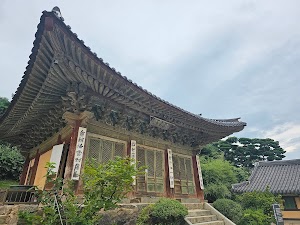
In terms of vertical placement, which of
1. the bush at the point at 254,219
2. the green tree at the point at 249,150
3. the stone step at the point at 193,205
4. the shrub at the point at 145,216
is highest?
the green tree at the point at 249,150

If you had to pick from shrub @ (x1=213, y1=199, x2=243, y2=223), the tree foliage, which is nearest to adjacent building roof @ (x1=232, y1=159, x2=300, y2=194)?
shrub @ (x1=213, y1=199, x2=243, y2=223)

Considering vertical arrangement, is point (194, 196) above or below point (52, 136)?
below

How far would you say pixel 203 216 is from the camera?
9172 mm

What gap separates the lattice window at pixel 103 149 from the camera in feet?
24.8

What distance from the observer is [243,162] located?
1777 inches

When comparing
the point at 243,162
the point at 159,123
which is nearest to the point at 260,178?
the point at 159,123

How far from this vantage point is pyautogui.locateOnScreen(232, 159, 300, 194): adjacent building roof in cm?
1814

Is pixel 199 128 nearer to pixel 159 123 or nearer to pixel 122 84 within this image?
pixel 159 123

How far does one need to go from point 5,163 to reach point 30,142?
44.3 ft

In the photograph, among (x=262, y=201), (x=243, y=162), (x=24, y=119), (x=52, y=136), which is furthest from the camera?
(x=243, y=162)

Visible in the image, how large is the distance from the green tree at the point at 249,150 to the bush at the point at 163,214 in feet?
129

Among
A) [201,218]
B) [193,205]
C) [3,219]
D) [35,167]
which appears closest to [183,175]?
[193,205]

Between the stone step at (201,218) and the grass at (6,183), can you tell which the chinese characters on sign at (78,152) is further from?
the grass at (6,183)

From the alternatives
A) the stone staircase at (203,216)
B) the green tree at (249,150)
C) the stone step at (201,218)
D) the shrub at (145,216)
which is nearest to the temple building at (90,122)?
the stone staircase at (203,216)
